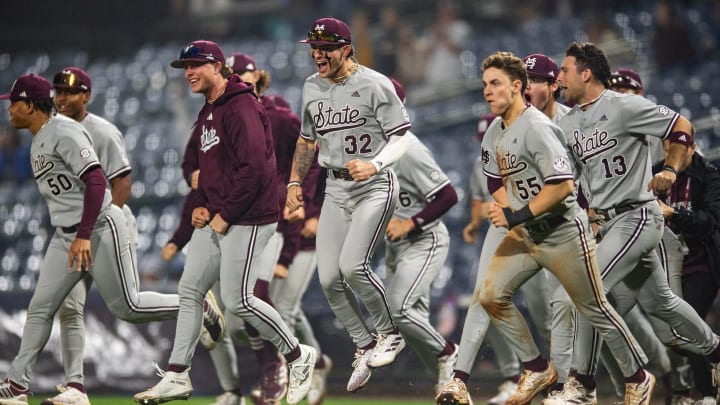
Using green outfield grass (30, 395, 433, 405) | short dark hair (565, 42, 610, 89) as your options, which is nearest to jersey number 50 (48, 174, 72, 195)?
green outfield grass (30, 395, 433, 405)

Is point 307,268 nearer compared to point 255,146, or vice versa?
point 255,146

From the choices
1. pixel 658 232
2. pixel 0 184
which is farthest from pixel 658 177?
pixel 0 184

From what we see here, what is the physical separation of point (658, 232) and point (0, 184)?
1025cm

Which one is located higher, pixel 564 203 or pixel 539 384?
pixel 564 203

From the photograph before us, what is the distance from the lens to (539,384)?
532 centimetres

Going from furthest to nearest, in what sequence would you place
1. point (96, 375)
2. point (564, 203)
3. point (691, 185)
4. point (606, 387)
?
point (96, 375) < point (606, 387) < point (691, 185) < point (564, 203)

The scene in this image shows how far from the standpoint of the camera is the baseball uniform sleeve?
546 cm

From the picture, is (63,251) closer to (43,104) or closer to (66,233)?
(66,233)

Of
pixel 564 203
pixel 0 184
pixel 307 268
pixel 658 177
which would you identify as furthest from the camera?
pixel 0 184

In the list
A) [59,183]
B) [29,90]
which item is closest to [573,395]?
[59,183]

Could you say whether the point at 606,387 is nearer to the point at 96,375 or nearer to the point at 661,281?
the point at 661,281

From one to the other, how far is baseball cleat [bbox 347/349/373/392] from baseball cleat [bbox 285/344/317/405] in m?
0.26

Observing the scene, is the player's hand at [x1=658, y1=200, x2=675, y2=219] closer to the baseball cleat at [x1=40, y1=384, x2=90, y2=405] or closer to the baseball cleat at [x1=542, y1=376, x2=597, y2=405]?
the baseball cleat at [x1=542, y1=376, x2=597, y2=405]

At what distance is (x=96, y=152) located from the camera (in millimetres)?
6312
